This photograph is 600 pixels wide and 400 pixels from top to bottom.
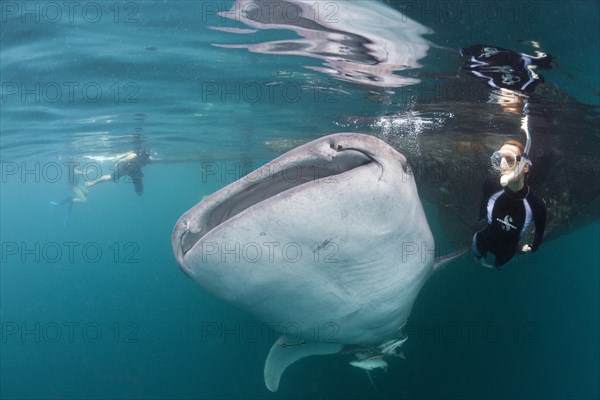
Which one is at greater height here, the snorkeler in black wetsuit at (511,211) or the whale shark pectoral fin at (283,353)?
the snorkeler in black wetsuit at (511,211)

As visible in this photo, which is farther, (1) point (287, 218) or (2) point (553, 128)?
Answer: (2) point (553, 128)

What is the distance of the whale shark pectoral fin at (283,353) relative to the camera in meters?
5.73

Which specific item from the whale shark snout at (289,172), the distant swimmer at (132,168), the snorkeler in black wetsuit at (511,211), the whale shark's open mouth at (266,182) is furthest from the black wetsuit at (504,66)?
the distant swimmer at (132,168)

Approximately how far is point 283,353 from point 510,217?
373 centimetres

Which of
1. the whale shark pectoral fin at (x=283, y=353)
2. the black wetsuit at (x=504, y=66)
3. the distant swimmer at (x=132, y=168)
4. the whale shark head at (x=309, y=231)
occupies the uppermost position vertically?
the black wetsuit at (x=504, y=66)

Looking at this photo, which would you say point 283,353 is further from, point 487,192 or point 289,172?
point 289,172

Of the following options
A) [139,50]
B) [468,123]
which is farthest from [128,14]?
[468,123]

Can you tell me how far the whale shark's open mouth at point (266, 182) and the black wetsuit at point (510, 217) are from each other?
2655 millimetres

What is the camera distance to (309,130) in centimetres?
1634

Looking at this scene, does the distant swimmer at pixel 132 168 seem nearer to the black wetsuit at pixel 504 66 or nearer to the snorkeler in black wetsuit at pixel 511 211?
the black wetsuit at pixel 504 66

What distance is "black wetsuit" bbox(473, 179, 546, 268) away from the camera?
4.36 metres

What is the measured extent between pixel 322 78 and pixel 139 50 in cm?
400

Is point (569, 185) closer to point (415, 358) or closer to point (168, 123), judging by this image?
point (415, 358)

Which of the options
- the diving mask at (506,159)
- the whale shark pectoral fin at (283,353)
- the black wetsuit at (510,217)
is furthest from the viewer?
the whale shark pectoral fin at (283,353)
